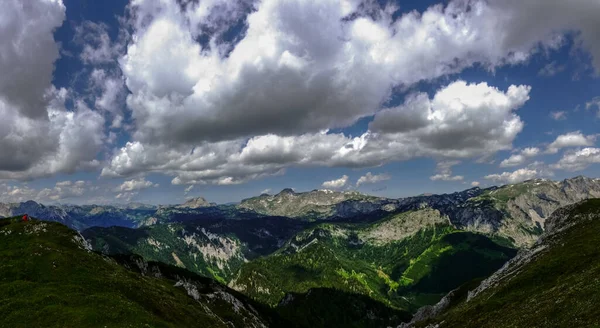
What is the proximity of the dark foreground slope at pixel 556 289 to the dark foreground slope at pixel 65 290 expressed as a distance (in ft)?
203

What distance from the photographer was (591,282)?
5619 cm

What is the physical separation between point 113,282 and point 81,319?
79.9 feet

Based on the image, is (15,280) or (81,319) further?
(15,280)

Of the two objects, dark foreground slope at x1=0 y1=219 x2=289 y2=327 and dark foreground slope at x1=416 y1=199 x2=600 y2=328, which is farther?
dark foreground slope at x1=0 y1=219 x2=289 y2=327

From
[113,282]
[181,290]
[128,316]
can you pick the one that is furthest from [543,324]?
[181,290]

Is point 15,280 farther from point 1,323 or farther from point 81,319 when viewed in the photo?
point 81,319

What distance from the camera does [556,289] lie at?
68.4 m

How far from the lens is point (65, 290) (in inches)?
2813

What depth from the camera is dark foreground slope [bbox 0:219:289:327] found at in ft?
200

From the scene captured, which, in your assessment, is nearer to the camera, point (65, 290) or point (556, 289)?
point (556, 289)

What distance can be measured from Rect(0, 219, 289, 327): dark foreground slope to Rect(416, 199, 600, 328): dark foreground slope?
6198cm

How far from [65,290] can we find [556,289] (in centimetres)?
9444

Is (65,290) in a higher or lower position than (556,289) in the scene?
higher

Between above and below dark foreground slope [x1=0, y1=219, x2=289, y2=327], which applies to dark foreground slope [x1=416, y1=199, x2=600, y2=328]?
below
